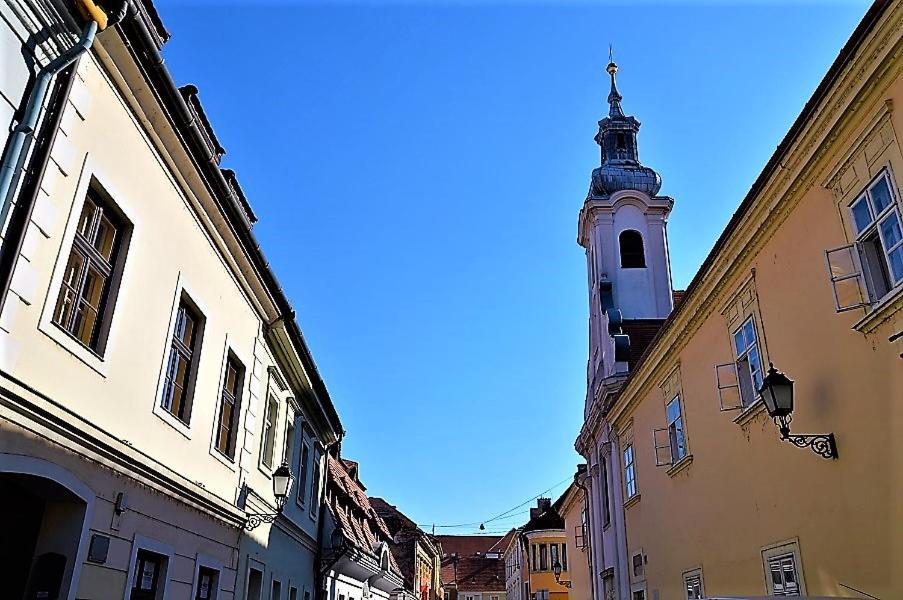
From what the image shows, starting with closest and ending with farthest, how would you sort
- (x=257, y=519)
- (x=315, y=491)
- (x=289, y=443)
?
(x=257, y=519) → (x=289, y=443) → (x=315, y=491)

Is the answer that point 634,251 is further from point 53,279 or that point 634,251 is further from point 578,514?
point 53,279

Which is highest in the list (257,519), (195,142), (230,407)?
(195,142)

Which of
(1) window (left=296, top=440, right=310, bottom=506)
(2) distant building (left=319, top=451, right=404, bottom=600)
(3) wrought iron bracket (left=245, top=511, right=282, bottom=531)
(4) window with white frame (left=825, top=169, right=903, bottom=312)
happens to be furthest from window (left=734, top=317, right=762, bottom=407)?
(2) distant building (left=319, top=451, right=404, bottom=600)

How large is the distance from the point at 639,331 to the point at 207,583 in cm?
1821

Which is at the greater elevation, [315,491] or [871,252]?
[871,252]

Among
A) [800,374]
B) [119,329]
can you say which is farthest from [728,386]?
[119,329]

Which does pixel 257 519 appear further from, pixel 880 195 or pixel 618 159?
pixel 618 159

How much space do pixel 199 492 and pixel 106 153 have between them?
4430 millimetres

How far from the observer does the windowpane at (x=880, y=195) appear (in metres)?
7.83

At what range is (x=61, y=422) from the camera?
6.46 meters

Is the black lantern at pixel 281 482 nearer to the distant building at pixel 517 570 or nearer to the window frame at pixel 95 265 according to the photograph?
the window frame at pixel 95 265

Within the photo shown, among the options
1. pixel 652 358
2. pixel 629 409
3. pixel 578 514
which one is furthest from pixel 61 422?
pixel 578 514

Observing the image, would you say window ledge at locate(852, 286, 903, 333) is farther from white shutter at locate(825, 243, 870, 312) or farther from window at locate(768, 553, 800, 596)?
window at locate(768, 553, 800, 596)

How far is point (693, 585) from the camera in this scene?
14.0 meters
